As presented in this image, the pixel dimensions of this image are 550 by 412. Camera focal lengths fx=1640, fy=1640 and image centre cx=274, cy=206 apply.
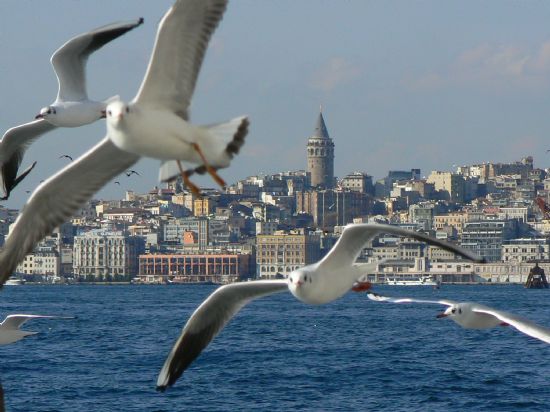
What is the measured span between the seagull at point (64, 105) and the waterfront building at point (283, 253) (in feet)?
409

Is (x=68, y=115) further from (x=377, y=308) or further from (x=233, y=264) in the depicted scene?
(x=233, y=264)

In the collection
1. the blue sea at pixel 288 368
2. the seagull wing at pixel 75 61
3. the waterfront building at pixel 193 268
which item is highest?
the waterfront building at pixel 193 268

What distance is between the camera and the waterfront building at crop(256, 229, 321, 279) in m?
136

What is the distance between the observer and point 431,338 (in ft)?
156

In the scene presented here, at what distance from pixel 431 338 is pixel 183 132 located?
136 feet

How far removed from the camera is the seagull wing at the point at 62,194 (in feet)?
23.8

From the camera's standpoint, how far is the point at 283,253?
449ft

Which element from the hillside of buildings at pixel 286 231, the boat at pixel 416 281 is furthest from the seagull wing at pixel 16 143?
the boat at pixel 416 281

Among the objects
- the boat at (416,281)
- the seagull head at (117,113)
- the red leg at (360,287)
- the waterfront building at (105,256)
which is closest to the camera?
the seagull head at (117,113)

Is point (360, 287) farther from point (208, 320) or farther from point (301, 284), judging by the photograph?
point (208, 320)

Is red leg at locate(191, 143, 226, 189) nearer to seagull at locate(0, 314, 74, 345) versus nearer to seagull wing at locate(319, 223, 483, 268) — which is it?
seagull wing at locate(319, 223, 483, 268)

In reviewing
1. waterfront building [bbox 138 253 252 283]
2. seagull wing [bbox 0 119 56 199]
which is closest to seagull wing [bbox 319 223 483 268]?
seagull wing [bbox 0 119 56 199]

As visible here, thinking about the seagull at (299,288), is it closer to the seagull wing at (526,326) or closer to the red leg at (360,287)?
the red leg at (360,287)

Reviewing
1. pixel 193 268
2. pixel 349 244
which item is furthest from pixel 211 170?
pixel 193 268
